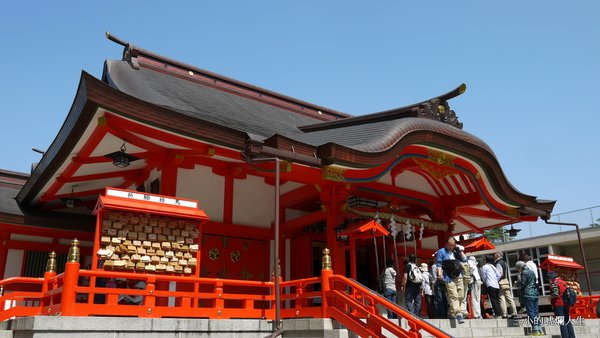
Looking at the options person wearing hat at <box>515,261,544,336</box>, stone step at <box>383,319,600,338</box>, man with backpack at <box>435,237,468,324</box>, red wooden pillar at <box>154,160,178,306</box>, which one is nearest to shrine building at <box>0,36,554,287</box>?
red wooden pillar at <box>154,160,178,306</box>

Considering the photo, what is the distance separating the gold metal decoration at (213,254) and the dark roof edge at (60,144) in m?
3.73

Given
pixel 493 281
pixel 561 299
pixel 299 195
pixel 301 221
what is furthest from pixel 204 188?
pixel 561 299

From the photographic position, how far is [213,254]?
38.1 feet

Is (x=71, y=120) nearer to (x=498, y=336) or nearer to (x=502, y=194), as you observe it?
(x=498, y=336)

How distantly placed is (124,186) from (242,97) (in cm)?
690

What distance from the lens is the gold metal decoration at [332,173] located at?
10484 millimetres

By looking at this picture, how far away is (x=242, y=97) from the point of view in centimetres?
1861

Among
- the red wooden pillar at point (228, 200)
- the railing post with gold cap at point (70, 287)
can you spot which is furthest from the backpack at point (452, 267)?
the railing post with gold cap at point (70, 287)

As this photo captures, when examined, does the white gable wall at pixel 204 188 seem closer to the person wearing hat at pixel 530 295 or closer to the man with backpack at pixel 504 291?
the man with backpack at pixel 504 291

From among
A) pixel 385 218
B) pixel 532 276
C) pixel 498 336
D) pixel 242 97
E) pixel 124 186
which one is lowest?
pixel 498 336

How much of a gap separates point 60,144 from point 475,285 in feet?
29.7

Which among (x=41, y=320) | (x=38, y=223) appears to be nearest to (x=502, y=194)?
(x=41, y=320)

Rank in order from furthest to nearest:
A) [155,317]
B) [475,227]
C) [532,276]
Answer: [475,227]
[532,276]
[155,317]

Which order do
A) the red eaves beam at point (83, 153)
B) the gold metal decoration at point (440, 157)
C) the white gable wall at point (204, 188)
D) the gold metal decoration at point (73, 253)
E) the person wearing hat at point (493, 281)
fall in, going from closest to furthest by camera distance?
the gold metal decoration at point (73, 253) → the red eaves beam at point (83, 153) → the person wearing hat at point (493, 281) → the white gable wall at point (204, 188) → the gold metal decoration at point (440, 157)
